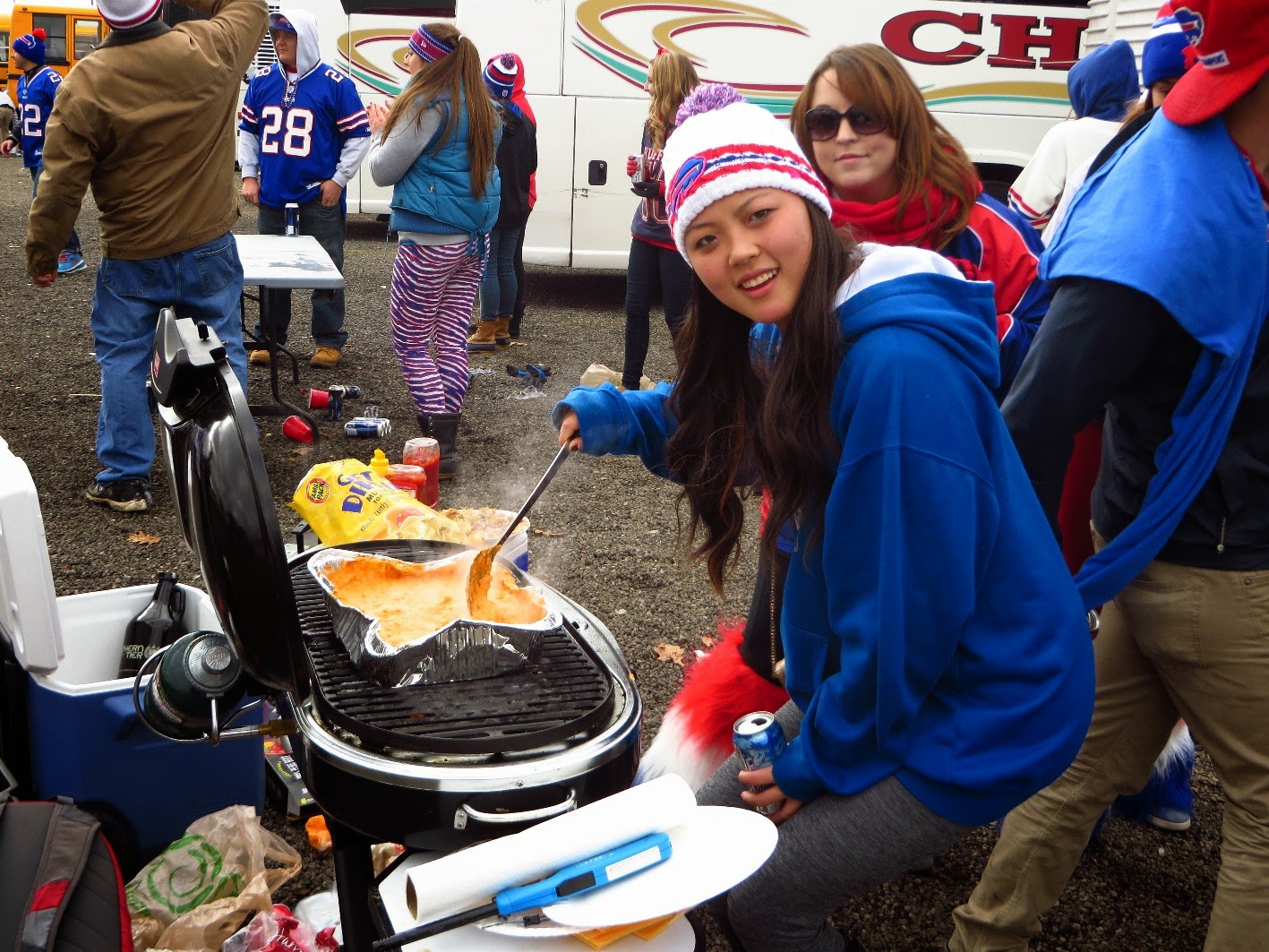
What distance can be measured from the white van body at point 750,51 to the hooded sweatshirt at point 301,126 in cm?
251

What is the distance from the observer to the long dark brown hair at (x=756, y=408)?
1744mm

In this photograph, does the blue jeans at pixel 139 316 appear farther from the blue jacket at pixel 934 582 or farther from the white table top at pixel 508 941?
the blue jacket at pixel 934 582

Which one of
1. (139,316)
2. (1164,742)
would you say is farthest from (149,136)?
(1164,742)

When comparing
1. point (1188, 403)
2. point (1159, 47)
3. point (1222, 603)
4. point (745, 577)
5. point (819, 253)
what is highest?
point (1159, 47)

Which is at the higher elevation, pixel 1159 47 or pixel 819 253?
pixel 1159 47

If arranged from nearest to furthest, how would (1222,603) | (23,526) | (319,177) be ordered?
(1222,603)
(23,526)
(319,177)

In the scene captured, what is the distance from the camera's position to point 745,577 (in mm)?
5145

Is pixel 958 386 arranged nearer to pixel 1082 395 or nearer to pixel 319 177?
pixel 1082 395

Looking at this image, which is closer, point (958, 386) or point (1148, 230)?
point (958, 386)

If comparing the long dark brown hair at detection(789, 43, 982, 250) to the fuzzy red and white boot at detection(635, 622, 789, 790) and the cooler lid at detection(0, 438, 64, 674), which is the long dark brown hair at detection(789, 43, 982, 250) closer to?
the fuzzy red and white boot at detection(635, 622, 789, 790)

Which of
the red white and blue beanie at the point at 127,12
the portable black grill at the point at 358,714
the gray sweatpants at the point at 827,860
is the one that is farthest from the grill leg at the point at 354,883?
the red white and blue beanie at the point at 127,12

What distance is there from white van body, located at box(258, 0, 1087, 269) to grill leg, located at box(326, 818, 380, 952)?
8710 millimetres

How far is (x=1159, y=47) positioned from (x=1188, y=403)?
3.80ft

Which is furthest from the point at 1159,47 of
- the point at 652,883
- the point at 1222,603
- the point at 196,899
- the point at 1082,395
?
the point at 196,899
